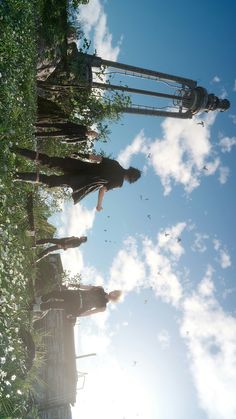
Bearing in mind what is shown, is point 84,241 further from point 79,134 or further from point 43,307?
point 79,134

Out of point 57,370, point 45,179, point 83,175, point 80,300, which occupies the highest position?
point 83,175

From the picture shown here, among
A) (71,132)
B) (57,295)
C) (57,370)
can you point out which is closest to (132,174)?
(71,132)

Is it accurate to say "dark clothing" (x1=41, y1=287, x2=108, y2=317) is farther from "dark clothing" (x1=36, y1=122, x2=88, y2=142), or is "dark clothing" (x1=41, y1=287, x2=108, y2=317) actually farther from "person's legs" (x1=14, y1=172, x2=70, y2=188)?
"dark clothing" (x1=36, y1=122, x2=88, y2=142)

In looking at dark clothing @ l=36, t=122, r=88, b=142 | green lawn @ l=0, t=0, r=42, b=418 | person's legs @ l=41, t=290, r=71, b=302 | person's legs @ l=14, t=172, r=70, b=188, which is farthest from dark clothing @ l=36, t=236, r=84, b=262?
dark clothing @ l=36, t=122, r=88, b=142

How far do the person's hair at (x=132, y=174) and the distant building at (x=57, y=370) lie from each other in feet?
30.0

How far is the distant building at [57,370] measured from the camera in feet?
66.9

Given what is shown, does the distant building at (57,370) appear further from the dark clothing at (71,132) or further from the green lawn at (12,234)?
the green lawn at (12,234)

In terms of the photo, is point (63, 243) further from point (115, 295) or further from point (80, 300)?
point (115, 295)

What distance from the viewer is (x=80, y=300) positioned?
1426cm

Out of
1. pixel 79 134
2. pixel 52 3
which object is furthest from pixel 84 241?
pixel 52 3

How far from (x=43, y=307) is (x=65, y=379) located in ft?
33.5

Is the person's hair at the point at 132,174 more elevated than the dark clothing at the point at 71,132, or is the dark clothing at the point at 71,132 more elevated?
the dark clothing at the point at 71,132

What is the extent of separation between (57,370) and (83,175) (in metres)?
14.2

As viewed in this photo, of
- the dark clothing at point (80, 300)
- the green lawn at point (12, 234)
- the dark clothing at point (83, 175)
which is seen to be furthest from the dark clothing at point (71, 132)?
the dark clothing at point (80, 300)
